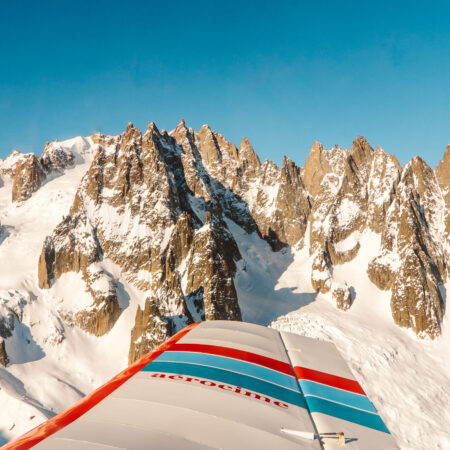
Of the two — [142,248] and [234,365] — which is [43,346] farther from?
[234,365]

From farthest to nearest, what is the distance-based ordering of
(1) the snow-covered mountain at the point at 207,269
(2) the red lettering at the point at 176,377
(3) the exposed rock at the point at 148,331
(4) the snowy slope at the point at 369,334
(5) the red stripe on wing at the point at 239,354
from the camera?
1. (1) the snow-covered mountain at the point at 207,269
2. (4) the snowy slope at the point at 369,334
3. (3) the exposed rock at the point at 148,331
4. (5) the red stripe on wing at the point at 239,354
5. (2) the red lettering at the point at 176,377

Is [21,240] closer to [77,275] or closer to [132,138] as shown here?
[77,275]

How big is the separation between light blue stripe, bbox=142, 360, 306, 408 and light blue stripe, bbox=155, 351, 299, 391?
7.1 inches

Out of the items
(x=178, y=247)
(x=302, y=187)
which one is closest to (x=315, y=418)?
(x=178, y=247)

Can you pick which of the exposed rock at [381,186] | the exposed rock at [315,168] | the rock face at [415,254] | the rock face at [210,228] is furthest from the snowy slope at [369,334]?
the exposed rock at [315,168]

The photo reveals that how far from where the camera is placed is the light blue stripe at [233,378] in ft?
20.4

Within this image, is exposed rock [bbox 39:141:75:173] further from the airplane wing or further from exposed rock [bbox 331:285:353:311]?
the airplane wing

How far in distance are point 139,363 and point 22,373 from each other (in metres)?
38.1

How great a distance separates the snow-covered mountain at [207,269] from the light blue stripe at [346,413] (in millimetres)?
28489

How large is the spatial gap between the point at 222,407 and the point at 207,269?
4237 cm

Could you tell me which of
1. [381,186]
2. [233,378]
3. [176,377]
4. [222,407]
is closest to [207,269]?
[233,378]

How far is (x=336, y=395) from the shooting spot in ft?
21.9

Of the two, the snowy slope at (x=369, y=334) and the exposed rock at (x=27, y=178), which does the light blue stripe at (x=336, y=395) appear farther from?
the exposed rock at (x=27, y=178)

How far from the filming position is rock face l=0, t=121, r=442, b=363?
152ft
